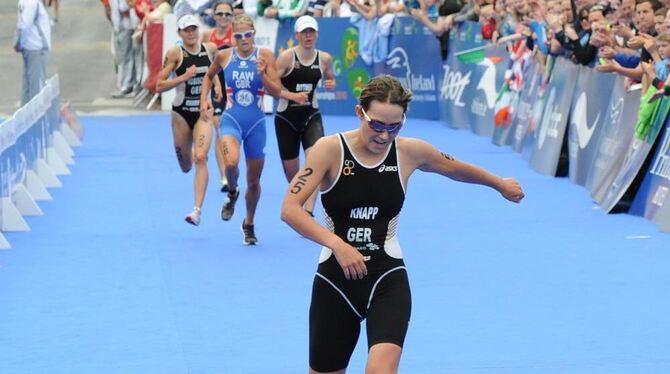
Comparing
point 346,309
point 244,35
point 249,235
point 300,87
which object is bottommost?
point 249,235

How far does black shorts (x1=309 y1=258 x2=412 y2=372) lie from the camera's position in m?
6.39

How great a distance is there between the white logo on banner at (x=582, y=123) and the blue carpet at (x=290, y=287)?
24.1 inches

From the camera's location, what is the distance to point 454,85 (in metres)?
23.8

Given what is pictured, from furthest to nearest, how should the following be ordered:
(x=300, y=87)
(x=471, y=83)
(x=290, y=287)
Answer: (x=471, y=83)
(x=300, y=87)
(x=290, y=287)

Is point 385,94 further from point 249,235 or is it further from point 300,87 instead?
point 300,87

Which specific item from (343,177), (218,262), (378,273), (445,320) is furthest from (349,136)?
(218,262)

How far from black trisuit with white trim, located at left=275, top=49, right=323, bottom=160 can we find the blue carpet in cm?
95

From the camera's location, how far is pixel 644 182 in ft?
46.3

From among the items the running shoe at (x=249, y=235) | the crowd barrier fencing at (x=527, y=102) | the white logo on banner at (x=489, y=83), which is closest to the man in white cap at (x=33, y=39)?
the crowd barrier fencing at (x=527, y=102)

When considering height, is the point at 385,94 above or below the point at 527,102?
above

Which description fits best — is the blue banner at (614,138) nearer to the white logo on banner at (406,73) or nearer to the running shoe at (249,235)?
the running shoe at (249,235)

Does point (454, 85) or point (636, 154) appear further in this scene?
point (454, 85)

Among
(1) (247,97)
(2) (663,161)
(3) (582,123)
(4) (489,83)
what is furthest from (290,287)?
(4) (489,83)

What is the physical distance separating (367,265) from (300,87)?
23.2ft
